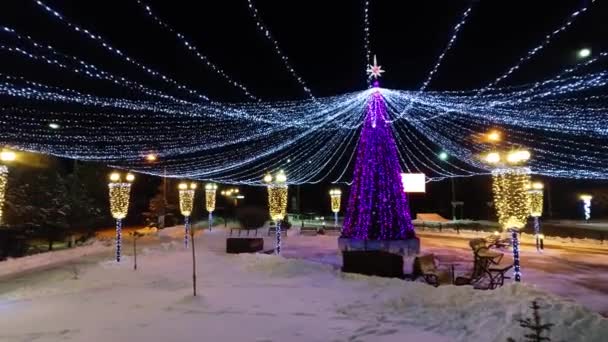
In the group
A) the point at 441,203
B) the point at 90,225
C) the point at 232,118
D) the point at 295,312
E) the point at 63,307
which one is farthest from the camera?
the point at 441,203

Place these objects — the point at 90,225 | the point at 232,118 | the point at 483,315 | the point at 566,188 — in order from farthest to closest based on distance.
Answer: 1. the point at 566,188
2. the point at 90,225
3. the point at 232,118
4. the point at 483,315

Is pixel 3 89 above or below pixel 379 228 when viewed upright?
above

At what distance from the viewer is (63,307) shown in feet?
31.1

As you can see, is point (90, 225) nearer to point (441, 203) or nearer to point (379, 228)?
point (379, 228)

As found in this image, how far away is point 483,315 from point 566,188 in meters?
46.8

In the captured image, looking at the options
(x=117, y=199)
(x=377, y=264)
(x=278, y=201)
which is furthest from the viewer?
(x=278, y=201)

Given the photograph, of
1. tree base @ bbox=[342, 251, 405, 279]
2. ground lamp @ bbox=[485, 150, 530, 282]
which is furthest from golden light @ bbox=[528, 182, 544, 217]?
tree base @ bbox=[342, 251, 405, 279]

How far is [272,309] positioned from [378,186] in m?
9.03

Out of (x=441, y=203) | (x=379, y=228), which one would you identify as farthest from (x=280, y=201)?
(x=441, y=203)

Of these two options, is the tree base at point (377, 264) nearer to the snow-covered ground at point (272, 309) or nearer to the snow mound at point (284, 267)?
the snow-covered ground at point (272, 309)

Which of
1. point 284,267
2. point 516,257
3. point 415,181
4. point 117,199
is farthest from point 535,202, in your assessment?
point 117,199

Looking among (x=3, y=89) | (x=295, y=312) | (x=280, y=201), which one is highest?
(x=3, y=89)

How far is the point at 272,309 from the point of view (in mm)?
9070

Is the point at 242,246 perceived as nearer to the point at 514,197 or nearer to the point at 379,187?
the point at 379,187
